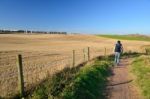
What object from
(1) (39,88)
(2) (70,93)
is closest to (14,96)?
(1) (39,88)

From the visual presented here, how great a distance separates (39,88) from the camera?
421 inches

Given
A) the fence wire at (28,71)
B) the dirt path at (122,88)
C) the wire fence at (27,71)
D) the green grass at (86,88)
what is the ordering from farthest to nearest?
1. the dirt path at (122,88)
2. the fence wire at (28,71)
3. the wire fence at (27,71)
4. the green grass at (86,88)

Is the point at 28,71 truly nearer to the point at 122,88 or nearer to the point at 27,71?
the point at 27,71

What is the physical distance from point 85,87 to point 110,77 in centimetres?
485

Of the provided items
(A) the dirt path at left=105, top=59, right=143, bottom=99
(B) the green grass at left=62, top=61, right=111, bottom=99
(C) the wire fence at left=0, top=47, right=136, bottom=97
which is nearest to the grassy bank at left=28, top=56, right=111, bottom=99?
(B) the green grass at left=62, top=61, right=111, bottom=99

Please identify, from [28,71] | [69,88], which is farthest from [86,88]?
[28,71]

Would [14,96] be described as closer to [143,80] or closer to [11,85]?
[11,85]

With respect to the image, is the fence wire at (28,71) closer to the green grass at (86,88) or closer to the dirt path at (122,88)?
the green grass at (86,88)

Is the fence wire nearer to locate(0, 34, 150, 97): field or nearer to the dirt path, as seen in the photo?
locate(0, 34, 150, 97): field

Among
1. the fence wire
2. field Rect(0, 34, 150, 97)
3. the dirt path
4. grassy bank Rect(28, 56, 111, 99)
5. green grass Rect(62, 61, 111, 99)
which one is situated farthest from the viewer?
field Rect(0, 34, 150, 97)

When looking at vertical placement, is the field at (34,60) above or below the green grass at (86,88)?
below

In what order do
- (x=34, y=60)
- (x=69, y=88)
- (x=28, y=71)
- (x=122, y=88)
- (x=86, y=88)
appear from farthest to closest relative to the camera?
(x=34, y=60) < (x=28, y=71) < (x=122, y=88) < (x=86, y=88) < (x=69, y=88)

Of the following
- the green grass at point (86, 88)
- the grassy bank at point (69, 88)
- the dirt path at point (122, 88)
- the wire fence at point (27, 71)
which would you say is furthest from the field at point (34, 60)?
the dirt path at point (122, 88)

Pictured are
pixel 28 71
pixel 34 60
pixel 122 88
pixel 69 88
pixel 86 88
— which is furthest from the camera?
pixel 34 60
